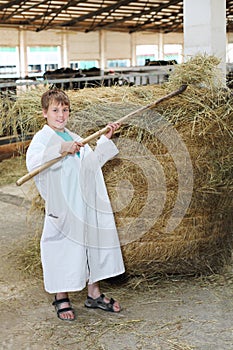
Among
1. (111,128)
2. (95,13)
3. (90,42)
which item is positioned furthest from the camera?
(90,42)

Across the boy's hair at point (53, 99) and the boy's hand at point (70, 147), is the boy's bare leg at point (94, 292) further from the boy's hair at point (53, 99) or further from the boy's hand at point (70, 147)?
the boy's hair at point (53, 99)

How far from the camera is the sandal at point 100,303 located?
3.04 metres

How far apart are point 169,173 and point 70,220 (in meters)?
0.73

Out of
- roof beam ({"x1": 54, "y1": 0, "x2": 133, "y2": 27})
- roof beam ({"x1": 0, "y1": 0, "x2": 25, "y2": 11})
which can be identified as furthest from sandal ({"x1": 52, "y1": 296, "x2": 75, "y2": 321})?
roof beam ({"x1": 54, "y1": 0, "x2": 133, "y2": 27})

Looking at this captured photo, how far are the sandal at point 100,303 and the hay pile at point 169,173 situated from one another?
38 centimetres

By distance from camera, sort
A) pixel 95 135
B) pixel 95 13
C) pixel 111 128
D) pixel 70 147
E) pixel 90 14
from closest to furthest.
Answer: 1. pixel 70 147
2. pixel 95 135
3. pixel 111 128
4. pixel 95 13
5. pixel 90 14

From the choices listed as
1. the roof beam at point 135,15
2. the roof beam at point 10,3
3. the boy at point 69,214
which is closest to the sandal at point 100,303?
the boy at point 69,214

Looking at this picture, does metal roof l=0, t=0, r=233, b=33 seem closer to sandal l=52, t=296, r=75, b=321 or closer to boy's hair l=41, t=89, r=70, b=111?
boy's hair l=41, t=89, r=70, b=111

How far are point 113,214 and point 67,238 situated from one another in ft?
1.49

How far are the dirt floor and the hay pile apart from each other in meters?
0.20

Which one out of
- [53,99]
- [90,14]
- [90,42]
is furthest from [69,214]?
[90,42]

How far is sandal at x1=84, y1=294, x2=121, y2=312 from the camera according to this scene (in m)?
3.04

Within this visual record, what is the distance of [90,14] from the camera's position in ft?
61.9

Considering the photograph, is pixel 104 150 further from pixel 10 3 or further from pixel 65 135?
pixel 10 3
